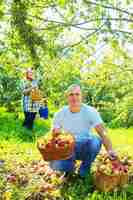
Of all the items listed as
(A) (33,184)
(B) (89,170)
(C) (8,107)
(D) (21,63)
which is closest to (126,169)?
(B) (89,170)

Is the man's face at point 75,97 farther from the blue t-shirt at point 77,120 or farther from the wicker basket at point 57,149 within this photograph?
the wicker basket at point 57,149

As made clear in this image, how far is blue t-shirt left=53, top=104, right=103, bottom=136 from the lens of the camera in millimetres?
7133

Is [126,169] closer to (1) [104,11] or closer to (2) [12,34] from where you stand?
(1) [104,11]

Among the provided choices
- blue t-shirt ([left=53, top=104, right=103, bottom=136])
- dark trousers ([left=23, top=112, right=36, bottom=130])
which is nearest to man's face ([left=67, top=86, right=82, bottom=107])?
blue t-shirt ([left=53, top=104, right=103, bottom=136])

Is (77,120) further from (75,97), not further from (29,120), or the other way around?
(29,120)

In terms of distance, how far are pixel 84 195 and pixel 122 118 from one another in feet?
7.75

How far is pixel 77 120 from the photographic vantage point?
7.16 metres

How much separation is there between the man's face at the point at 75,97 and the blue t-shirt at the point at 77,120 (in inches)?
4.6

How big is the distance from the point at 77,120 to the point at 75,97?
30 cm

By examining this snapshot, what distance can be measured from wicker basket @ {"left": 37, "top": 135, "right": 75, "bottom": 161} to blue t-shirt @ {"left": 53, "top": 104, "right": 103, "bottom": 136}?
17.0 inches

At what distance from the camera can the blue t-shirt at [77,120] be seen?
7133 millimetres

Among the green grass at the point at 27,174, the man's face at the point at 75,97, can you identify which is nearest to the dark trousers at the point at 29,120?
the green grass at the point at 27,174

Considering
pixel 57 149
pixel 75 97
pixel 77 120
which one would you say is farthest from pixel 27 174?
pixel 75 97

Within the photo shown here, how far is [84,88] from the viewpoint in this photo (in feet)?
26.2
